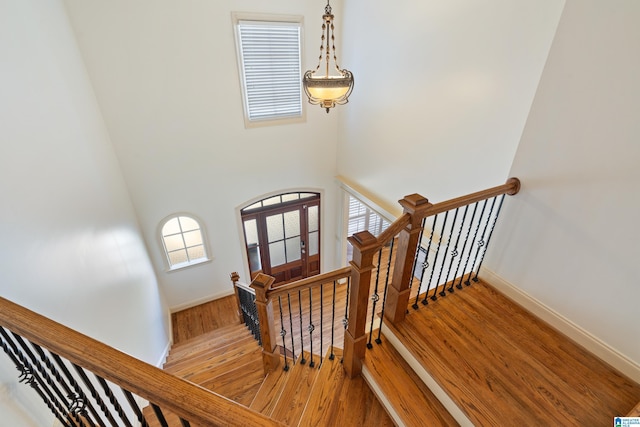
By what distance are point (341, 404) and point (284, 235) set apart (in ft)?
14.2

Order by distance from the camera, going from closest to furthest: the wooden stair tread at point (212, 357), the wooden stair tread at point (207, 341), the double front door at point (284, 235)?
the wooden stair tread at point (212, 357) < the wooden stair tread at point (207, 341) < the double front door at point (284, 235)

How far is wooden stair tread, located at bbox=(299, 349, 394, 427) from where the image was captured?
1.98m

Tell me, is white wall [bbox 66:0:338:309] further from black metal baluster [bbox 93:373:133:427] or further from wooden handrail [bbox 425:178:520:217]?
black metal baluster [bbox 93:373:133:427]

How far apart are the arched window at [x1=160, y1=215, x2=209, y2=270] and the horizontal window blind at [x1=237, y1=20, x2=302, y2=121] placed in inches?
81.6

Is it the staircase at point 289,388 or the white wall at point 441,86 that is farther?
the white wall at point 441,86

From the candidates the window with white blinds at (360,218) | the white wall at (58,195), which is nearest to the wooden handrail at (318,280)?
the white wall at (58,195)

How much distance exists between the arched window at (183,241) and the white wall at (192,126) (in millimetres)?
147

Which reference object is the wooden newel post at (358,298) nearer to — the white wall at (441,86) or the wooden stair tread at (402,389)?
the wooden stair tread at (402,389)

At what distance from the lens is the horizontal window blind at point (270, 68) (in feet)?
14.5

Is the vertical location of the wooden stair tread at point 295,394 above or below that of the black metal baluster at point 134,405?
below

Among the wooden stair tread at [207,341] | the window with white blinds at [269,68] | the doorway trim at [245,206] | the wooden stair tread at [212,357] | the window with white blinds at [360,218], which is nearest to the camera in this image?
the wooden stair tread at [212,357]

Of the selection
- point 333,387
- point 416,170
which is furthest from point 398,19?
point 333,387

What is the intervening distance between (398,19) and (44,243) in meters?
4.05

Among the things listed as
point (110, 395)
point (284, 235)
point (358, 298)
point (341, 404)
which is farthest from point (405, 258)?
point (284, 235)
